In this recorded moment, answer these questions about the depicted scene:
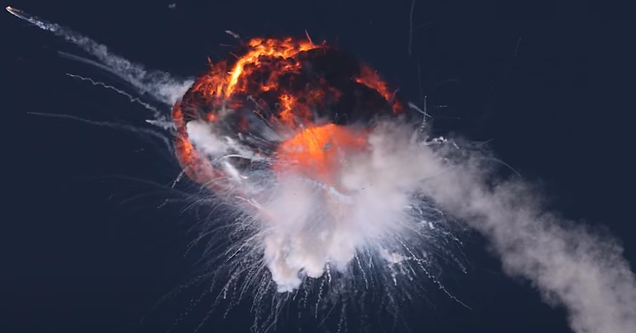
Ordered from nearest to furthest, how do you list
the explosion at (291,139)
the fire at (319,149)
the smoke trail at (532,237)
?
1. the explosion at (291,139)
2. the fire at (319,149)
3. the smoke trail at (532,237)

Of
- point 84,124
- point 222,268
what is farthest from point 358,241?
point 84,124

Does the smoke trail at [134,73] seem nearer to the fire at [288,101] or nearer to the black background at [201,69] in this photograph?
the black background at [201,69]

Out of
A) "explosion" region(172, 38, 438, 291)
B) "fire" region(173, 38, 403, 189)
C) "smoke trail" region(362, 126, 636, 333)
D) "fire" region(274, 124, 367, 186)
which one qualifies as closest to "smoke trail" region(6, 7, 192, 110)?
"explosion" region(172, 38, 438, 291)

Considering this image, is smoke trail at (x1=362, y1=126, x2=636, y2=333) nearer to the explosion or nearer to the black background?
the black background

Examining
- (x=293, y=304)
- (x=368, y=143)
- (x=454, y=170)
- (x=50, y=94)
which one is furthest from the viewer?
(x=50, y=94)

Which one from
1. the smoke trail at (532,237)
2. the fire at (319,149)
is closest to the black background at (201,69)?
the smoke trail at (532,237)

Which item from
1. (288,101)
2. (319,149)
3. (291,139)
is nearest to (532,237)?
(319,149)

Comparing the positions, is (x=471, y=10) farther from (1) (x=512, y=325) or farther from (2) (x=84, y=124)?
(2) (x=84, y=124)
